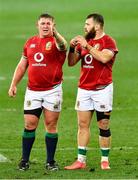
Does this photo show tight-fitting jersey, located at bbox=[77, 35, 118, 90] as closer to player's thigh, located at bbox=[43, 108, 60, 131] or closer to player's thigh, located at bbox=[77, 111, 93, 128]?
player's thigh, located at bbox=[77, 111, 93, 128]

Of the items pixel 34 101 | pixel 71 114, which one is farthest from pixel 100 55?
pixel 71 114

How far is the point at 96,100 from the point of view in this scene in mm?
14219

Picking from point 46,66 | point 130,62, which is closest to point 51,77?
point 46,66

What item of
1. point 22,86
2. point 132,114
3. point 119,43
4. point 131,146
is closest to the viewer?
point 131,146

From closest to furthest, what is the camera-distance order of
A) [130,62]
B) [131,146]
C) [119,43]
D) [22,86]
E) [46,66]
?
[46,66]
[131,146]
[22,86]
[130,62]
[119,43]

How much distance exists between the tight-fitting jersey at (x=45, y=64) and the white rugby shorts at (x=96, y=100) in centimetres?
48

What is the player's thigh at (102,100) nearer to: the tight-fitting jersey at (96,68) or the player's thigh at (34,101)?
the tight-fitting jersey at (96,68)

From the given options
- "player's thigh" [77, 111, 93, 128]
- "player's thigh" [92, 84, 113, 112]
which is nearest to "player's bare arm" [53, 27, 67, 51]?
"player's thigh" [92, 84, 113, 112]

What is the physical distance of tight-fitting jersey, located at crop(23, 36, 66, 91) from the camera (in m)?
14.0

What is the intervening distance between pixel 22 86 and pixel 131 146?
7978 millimetres

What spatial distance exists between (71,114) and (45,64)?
586cm

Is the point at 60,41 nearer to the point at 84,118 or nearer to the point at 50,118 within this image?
the point at 50,118

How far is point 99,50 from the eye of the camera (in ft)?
46.3

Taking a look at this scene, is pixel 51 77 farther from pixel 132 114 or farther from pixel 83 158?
pixel 132 114
